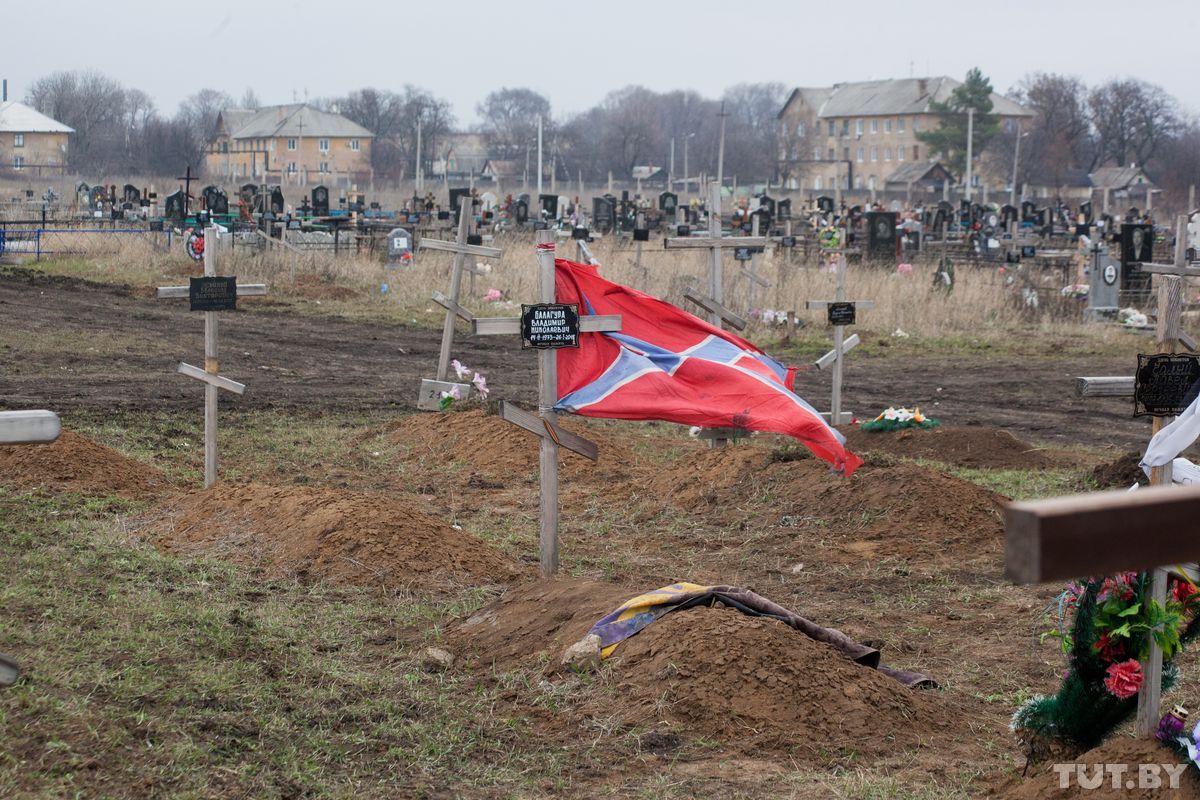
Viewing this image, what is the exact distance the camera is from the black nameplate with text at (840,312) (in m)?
14.6

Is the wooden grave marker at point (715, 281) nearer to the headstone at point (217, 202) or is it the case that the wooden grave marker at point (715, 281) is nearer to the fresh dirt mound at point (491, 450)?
the fresh dirt mound at point (491, 450)

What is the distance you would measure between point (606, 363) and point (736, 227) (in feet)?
103

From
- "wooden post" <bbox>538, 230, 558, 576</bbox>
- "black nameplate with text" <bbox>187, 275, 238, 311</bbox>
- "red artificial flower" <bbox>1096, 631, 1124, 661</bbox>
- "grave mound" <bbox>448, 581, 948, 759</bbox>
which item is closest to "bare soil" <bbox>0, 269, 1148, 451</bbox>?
"black nameplate with text" <bbox>187, 275, 238, 311</bbox>

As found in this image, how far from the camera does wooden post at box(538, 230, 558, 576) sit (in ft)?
28.6

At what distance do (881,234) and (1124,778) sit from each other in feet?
104

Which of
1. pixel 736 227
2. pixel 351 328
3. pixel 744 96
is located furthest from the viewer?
pixel 744 96

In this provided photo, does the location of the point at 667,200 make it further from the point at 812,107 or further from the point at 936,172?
the point at 812,107

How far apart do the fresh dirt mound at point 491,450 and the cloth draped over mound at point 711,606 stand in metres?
5.46

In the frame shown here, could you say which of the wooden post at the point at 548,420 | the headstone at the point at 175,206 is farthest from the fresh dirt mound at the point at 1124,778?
the headstone at the point at 175,206

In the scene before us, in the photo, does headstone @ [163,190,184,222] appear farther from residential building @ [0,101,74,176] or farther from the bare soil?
residential building @ [0,101,74,176]

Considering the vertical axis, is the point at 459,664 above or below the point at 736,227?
below

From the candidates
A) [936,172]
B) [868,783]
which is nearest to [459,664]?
[868,783]

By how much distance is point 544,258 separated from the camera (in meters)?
8.72

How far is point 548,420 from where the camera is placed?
870cm
